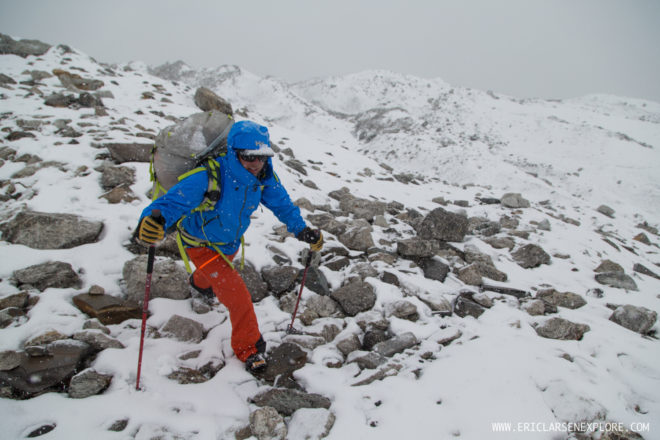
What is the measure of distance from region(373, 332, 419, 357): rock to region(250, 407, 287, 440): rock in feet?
4.89

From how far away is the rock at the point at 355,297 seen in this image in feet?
15.1

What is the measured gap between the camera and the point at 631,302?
18.2 ft

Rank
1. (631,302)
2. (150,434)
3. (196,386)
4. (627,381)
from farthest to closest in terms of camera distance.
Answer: (631,302), (627,381), (196,386), (150,434)

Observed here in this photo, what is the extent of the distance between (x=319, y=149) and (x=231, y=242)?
12.8 metres

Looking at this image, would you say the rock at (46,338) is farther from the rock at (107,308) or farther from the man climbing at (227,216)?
the man climbing at (227,216)

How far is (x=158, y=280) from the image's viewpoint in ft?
13.9

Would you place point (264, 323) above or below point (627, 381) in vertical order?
below

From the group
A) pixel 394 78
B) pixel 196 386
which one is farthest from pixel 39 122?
pixel 394 78

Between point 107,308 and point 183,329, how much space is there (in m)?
0.94

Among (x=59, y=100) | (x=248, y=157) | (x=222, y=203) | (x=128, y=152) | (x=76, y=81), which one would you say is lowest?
(x=128, y=152)

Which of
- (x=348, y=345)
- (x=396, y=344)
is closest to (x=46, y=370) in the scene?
(x=348, y=345)

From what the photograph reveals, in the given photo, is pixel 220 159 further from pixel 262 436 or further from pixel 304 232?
pixel 262 436

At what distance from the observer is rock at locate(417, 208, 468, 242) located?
23.2ft

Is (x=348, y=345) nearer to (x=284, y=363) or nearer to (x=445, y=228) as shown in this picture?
(x=284, y=363)
